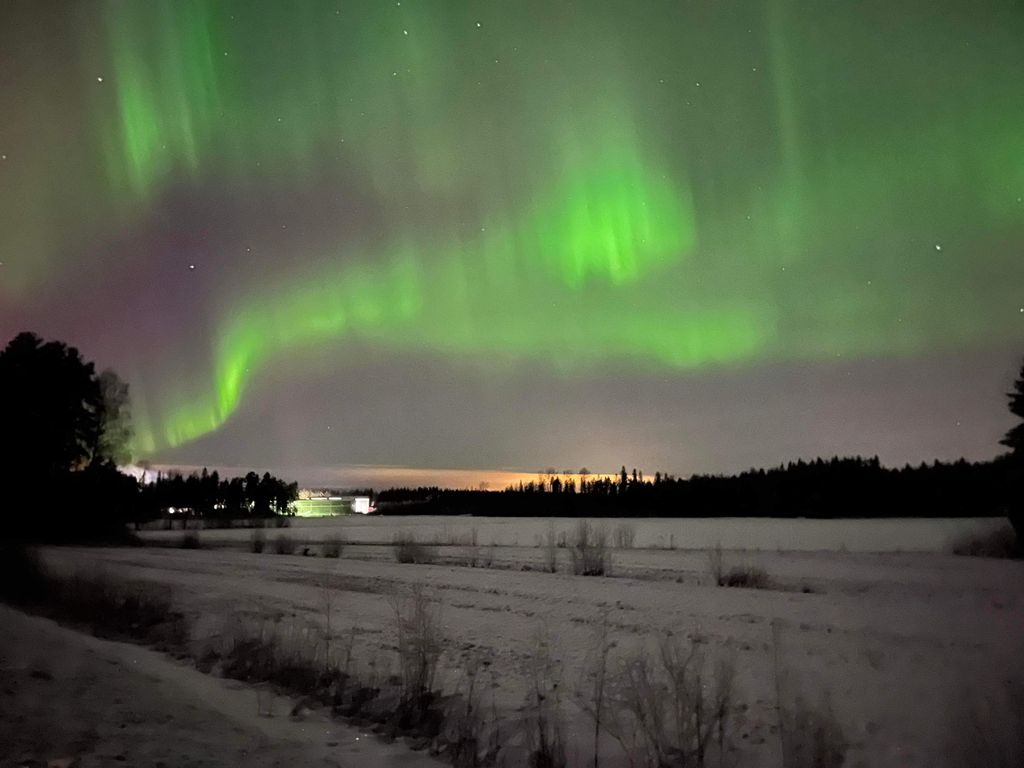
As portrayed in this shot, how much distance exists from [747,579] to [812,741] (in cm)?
2142

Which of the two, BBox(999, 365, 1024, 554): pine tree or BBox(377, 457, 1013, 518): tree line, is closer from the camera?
BBox(999, 365, 1024, 554): pine tree

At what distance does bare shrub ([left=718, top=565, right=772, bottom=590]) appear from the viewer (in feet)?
94.5

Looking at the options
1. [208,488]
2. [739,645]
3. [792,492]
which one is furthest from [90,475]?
[208,488]

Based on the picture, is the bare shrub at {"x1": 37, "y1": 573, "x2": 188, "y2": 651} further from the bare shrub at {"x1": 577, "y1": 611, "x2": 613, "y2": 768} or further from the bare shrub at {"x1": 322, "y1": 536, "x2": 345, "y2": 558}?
the bare shrub at {"x1": 322, "y1": 536, "x2": 345, "y2": 558}

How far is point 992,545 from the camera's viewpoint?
41031 millimetres

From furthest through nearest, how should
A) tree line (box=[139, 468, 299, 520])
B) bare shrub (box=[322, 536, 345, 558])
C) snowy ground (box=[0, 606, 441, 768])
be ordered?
1. tree line (box=[139, 468, 299, 520])
2. bare shrub (box=[322, 536, 345, 558])
3. snowy ground (box=[0, 606, 441, 768])

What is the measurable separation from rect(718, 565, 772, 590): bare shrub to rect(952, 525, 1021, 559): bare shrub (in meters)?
18.1

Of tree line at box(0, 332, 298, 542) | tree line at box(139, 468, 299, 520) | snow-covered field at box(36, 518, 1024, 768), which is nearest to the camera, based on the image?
snow-covered field at box(36, 518, 1024, 768)

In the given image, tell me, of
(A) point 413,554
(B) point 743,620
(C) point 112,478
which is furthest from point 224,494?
(B) point 743,620

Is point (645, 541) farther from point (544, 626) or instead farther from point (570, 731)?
point (570, 731)

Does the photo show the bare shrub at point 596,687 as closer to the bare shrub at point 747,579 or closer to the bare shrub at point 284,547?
the bare shrub at point 747,579

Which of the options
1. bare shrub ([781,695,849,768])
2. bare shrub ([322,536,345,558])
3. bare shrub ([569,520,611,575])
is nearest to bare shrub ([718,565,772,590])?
bare shrub ([569,520,611,575])

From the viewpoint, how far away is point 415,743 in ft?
31.7

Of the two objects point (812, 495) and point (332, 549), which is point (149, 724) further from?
point (812, 495)
